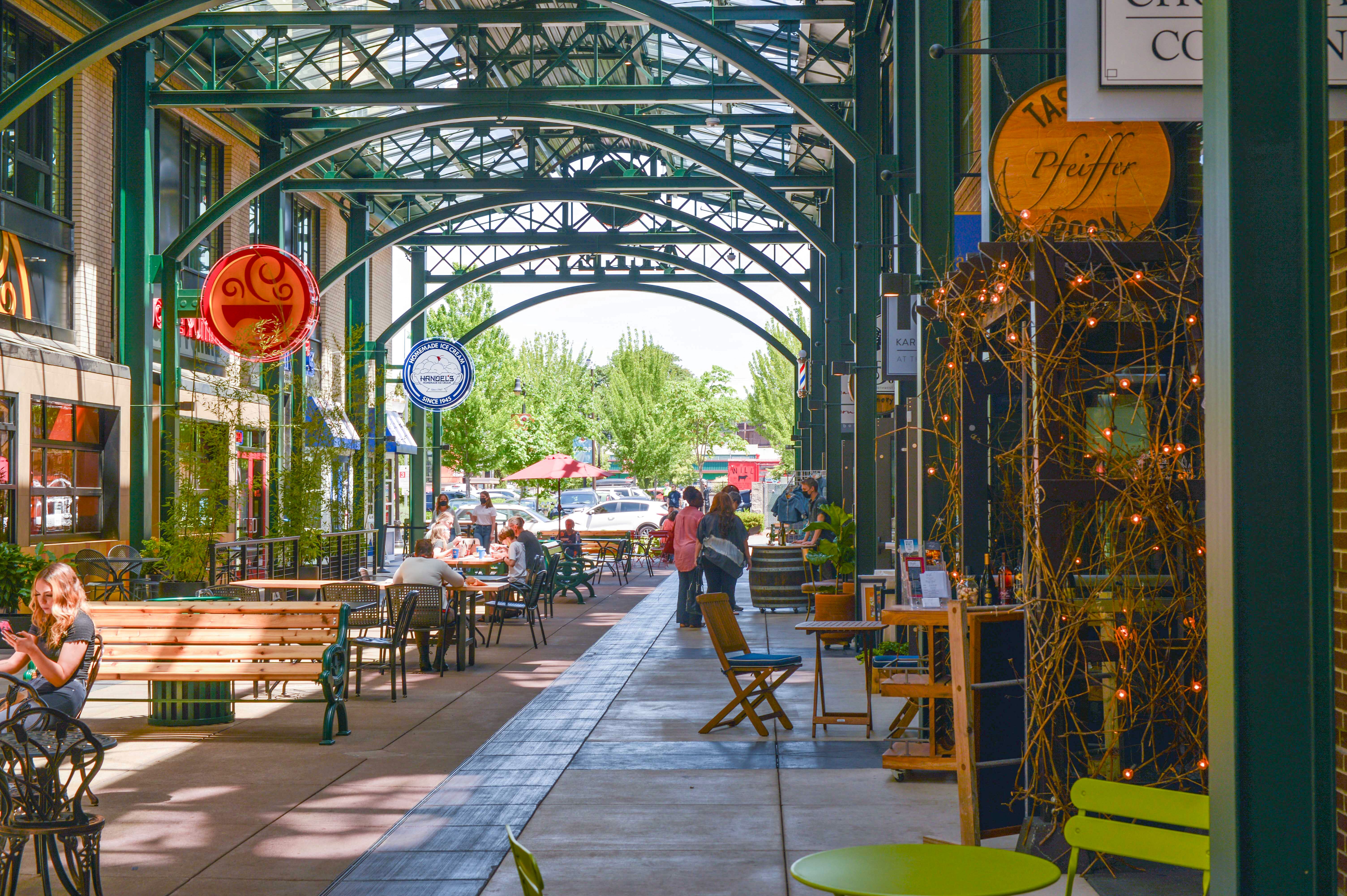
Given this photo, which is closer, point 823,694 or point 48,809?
point 48,809

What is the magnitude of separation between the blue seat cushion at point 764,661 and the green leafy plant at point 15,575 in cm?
826

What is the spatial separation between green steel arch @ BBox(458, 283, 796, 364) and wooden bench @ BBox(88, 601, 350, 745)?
20.6m

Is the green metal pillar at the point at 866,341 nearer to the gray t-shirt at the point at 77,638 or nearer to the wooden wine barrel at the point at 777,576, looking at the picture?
the wooden wine barrel at the point at 777,576

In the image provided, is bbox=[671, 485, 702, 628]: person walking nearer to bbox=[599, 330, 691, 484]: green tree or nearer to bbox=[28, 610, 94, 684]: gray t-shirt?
bbox=[28, 610, 94, 684]: gray t-shirt

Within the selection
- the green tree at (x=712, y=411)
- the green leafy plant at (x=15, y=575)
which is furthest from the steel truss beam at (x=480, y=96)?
the green tree at (x=712, y=411)

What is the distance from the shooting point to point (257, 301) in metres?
13.8

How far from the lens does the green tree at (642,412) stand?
4894 cm

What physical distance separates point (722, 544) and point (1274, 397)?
12.7 meters

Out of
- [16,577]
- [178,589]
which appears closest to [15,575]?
[16,577]

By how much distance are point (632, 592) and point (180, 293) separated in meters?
9.02

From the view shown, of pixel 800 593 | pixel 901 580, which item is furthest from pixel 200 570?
pixel 901 580

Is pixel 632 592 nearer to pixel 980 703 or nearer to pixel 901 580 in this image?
pixel 901 580

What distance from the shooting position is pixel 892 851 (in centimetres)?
350

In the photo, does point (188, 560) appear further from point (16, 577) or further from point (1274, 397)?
point (1274, 397)
